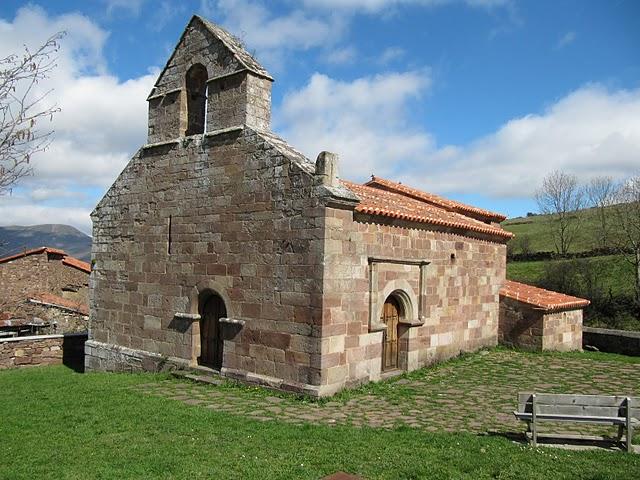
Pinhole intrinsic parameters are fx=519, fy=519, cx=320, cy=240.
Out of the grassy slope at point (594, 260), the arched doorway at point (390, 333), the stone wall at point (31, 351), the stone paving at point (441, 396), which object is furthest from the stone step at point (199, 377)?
the grassy slope at point (594, 260)

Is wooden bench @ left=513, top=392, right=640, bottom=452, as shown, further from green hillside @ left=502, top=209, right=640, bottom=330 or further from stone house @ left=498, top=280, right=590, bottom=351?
green hillside @ left=502, top=209, right=640, bottom=330

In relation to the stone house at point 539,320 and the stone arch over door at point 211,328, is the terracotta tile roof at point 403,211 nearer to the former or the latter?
the stone house at point 539,320

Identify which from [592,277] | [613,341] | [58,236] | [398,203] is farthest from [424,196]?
[58,236]

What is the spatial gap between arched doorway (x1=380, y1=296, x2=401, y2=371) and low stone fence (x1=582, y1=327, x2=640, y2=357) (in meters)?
9.05

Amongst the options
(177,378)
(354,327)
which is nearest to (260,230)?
(354,327)

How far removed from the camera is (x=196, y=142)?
12000mm

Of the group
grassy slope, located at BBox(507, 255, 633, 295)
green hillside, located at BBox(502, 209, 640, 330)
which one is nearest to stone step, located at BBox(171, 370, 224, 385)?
green hillside, located at BBox(502, 209, 640, 330)

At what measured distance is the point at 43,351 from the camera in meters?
15.7

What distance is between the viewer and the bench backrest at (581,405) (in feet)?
22.5

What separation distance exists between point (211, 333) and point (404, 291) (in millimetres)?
4529

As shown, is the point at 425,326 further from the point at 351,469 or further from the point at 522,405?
the point at 351,469

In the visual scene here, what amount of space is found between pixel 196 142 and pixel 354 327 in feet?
18.4

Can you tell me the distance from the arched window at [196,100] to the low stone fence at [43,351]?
7880 mm

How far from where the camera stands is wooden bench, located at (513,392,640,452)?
6.77 metres
